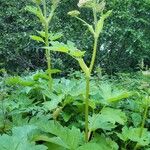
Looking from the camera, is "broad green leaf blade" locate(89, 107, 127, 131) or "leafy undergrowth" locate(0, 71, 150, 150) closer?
"leafy undergrowth" locate(0, 71, 150, 150)

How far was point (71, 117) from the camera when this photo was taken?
3.11 metres

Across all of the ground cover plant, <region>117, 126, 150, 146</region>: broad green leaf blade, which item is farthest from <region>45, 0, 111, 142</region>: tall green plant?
<region>117, 126, 150, 146</region>: broad green leaf blade

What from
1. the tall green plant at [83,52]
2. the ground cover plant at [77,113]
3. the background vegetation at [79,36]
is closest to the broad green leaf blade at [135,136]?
the ground cover plant at [77,113]

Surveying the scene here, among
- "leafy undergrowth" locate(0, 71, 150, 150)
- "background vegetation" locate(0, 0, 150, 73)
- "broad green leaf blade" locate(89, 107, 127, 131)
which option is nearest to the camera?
"leafy undergrowth" locate(0, 71, 150, 150)

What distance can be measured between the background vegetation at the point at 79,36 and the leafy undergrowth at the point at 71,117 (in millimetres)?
5220

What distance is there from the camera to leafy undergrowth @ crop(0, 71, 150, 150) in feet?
8.40

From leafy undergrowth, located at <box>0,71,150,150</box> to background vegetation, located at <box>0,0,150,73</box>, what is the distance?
17.1 feet

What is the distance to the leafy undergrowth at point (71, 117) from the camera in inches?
101

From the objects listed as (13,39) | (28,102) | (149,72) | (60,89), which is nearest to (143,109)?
(149,72)

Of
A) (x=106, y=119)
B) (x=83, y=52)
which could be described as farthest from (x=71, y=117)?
(x=83, y=52)

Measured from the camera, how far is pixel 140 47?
9.50 meters

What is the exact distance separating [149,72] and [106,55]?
266 inches

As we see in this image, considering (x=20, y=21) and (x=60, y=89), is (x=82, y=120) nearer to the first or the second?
(x=60, y=89)

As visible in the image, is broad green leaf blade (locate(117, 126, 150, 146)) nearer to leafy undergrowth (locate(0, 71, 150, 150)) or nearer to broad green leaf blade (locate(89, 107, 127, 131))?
leafy undergrowth (locate(0, 71, 150, 150))
